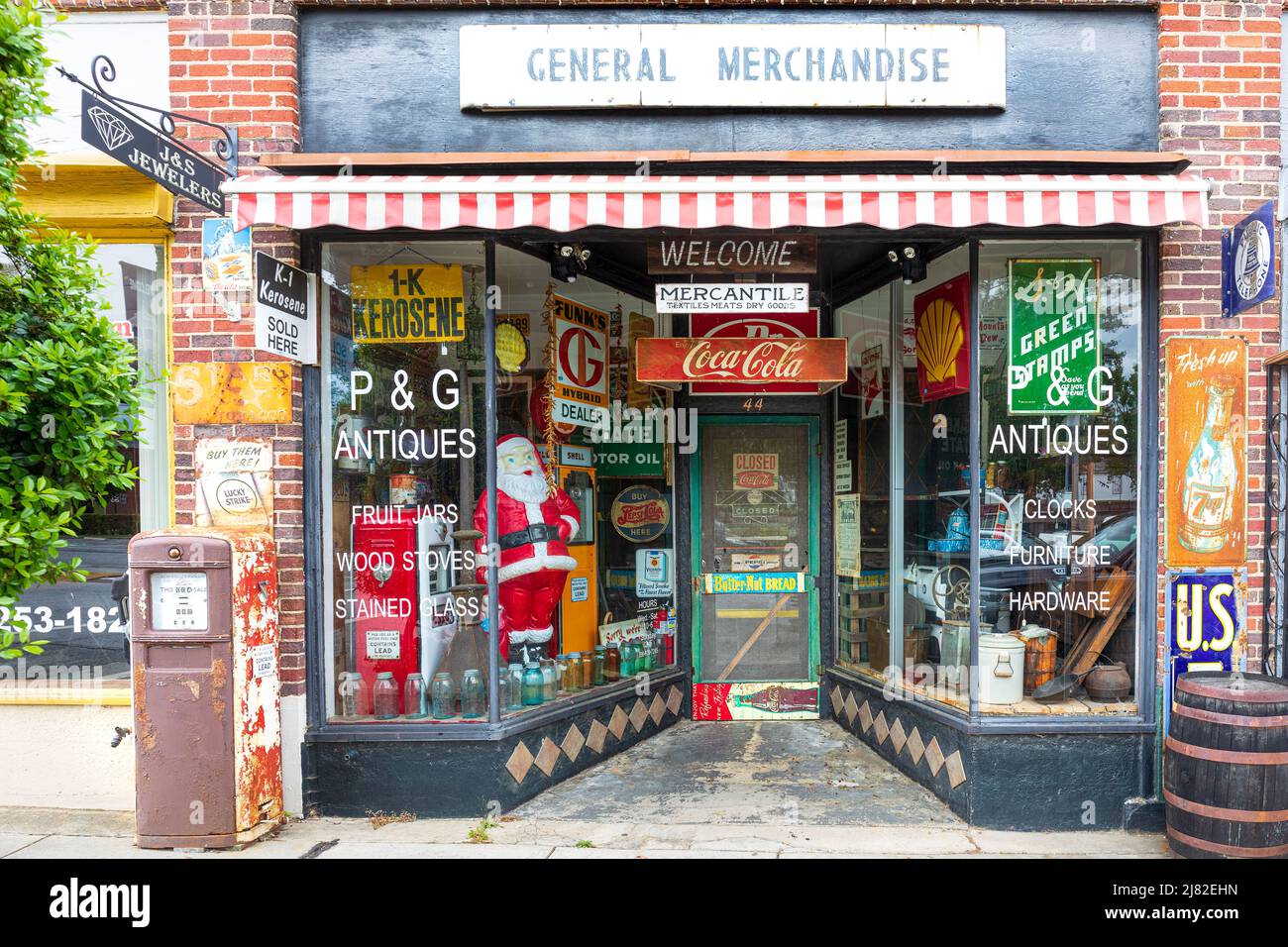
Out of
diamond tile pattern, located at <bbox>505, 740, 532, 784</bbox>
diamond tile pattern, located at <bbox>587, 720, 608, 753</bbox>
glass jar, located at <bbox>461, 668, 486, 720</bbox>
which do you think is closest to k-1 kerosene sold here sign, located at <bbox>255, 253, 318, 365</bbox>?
glass jar, located at <bbox>461, 668, 486, 720</bbox>

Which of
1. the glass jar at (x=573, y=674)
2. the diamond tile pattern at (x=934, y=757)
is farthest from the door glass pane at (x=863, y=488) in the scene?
the glass jar at (x=573, y=674)

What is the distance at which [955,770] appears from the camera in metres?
4.98

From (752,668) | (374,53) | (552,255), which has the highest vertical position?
(374,53)

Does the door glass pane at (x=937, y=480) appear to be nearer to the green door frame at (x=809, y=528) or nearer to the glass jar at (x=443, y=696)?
the green door frame at (x=809, y=528)

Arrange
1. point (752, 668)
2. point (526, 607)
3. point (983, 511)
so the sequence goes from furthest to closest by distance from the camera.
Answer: point (752, 668)
point (526, 607)
point (983, 511)

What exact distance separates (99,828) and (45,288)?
3.18m

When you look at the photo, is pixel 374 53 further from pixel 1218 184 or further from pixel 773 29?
pixel 1218 184

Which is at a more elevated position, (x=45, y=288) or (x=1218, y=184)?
(x=1218, y=184)

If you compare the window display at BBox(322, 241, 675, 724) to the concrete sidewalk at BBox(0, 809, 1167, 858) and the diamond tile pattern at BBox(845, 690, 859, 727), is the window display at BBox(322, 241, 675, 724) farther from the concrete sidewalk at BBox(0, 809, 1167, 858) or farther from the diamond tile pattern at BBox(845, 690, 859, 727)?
the diamond tile pattern at BBox(845, 690, 859, 727)

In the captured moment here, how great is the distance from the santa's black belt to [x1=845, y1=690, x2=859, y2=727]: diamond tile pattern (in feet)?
8.63

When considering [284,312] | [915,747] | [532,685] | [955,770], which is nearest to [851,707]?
[915,747]

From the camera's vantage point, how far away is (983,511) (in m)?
5.20

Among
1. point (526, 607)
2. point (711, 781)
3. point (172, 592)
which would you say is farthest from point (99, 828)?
point (711, 781)

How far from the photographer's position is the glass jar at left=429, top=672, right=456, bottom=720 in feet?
17.0
